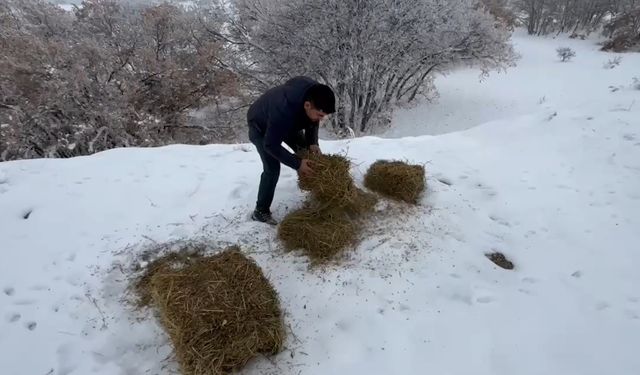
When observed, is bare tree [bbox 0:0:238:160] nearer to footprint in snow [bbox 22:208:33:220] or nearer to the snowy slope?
footprint in snow [bbox 22:208:33:220]

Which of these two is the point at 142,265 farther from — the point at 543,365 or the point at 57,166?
the point at 543,365

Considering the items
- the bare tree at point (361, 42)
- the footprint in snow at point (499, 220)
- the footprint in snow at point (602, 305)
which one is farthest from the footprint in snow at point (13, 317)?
the bare tree at point (361, 42)

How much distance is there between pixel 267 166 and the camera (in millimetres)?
3150

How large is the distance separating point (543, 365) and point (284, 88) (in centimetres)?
254

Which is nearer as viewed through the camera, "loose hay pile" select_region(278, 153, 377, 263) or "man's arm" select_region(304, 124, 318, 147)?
"loose hay pile" select_region(278, 153, 377, 263)

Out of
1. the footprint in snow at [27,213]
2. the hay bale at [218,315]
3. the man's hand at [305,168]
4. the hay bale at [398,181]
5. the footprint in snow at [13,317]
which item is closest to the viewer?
the hay bale at [218,315]

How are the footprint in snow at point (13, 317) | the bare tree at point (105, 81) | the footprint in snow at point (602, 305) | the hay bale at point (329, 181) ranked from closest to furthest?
the footprint in snow at point (13, 317)
the footprint in snow at point (602, 305)
the hay bale at point (329, 181)
the bare tree at point (105, 81)

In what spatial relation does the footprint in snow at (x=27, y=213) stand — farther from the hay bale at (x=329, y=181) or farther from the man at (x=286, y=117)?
the hay bale at (x=329, y=181)

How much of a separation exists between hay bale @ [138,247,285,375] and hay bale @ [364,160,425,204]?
67.9 inches

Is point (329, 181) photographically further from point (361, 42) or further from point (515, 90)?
point (515, 90)

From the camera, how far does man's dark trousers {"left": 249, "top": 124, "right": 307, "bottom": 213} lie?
3.11 metres

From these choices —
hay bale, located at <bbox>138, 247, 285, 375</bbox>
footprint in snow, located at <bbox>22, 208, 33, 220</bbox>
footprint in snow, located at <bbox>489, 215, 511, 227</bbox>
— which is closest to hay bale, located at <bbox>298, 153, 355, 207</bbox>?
hay bale, located at <bbox>138, 247, 285, 375</bbox>

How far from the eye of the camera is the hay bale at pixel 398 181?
3588mm

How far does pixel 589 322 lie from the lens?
8.17 feet
